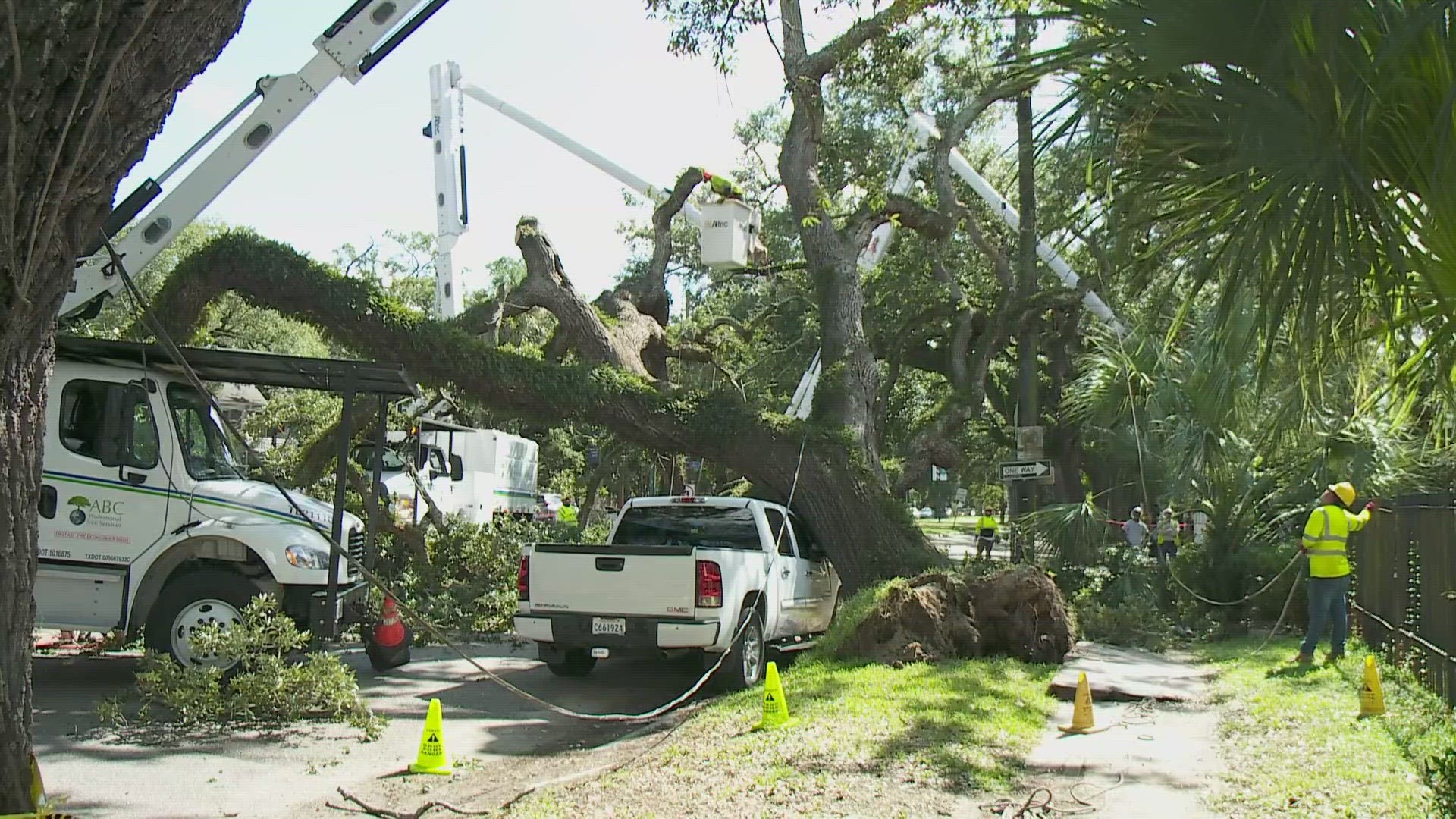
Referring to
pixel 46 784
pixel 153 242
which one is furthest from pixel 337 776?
pixel 153 242

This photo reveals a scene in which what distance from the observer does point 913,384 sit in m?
33.9

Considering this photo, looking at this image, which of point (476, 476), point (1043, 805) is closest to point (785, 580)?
point (1043, 805)

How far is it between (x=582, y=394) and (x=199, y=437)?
4.48 m

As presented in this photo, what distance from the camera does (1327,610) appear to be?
11000mm

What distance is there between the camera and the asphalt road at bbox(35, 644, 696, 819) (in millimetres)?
6883

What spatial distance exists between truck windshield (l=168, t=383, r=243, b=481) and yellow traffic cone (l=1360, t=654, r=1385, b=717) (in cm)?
939

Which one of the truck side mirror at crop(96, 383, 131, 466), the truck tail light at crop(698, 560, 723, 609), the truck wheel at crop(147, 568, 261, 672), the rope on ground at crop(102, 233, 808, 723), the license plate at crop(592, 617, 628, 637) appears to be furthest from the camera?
the license plate at crop(592, 617, 628, 637)

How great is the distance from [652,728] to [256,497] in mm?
4202

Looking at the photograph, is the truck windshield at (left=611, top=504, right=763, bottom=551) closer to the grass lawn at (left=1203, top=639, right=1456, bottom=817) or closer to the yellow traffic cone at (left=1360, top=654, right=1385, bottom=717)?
the grass lawn at (left=1203, top=639, right=1456, bottom=817)

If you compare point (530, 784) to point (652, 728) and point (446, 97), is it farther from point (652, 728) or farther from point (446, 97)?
point (446, 97)

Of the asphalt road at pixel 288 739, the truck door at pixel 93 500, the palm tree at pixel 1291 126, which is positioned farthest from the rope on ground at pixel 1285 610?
the truck door at pixel 93 500

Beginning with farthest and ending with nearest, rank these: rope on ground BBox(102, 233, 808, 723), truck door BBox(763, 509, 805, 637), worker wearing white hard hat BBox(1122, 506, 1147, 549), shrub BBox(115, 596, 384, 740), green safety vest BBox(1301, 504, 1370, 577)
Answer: worker wearing white hard hat BBox(1122, 506, 1147, 549) < truck door BBox(763, 509, 805, 637) < green safety vest BBox(1301, 504, 1370, 577) < shrub BBox(115, 596, 384, 740) < rope on ground BBox(102, 233, 808, 723)

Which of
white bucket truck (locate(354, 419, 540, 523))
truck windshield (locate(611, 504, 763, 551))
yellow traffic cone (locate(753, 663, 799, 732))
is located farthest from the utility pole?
white bucket truck (locate(354, 419, 540, 523))

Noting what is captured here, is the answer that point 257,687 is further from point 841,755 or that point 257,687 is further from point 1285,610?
point 1285,610
